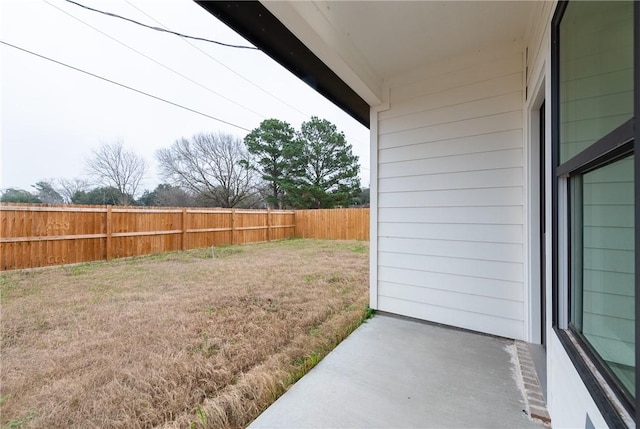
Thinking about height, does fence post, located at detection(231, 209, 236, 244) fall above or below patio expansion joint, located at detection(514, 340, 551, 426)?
above

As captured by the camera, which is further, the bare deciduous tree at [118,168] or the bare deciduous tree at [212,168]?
the bare deciduous tree at [212,168]

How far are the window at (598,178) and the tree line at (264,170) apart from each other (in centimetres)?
1072

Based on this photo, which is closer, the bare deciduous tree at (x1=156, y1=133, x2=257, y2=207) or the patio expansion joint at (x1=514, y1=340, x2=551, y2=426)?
the patio expansion joint at (x1=514, y1=340, x2=551, y2=426)

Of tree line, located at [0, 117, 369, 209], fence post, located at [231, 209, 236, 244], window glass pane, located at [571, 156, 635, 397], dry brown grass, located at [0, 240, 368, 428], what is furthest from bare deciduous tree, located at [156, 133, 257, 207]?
window glass pane, located at [571, 156, 635, 397]

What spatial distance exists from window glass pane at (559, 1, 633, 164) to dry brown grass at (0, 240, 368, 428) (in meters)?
1.91

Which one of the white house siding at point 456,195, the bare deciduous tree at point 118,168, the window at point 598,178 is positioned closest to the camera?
the window at point 598,178

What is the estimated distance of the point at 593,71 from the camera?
35.5 inches

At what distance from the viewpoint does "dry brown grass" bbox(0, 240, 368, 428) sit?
148 centimetres

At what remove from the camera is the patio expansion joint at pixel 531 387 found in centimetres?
137

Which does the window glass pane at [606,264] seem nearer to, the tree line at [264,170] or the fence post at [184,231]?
the fence post at [184,231]

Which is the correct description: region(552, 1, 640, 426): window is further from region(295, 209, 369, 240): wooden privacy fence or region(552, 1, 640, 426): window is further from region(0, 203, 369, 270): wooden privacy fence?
region(295, 209, 369, 240): wooden privacy fence

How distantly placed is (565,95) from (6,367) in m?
3.66

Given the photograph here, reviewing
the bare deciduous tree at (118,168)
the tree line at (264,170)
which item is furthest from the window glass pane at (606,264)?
the tree line at (264,170)

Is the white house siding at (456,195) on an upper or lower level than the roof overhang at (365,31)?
lower
